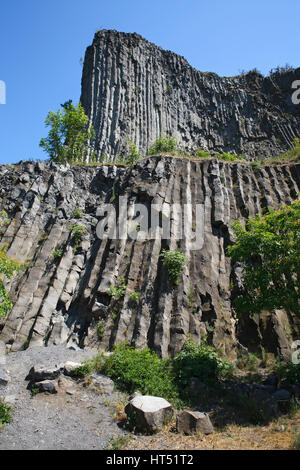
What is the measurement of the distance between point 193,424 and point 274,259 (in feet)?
19.8

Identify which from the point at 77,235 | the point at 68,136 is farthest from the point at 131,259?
the point at 68,136

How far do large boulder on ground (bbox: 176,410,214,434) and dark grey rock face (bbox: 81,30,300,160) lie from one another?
26.7m

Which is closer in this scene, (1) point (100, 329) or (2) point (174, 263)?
(1) point (100, 329)

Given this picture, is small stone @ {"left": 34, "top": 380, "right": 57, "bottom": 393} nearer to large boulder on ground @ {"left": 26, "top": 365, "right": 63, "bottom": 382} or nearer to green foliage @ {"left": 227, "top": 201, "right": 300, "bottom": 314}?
large boulder on ground @ {"left": 26, "top": 365, "right": 63, "bottom": 382}

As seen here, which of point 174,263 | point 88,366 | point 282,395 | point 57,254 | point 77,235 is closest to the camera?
point 282,395

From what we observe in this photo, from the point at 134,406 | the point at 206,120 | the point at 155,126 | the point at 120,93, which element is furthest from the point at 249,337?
the point at 206,120

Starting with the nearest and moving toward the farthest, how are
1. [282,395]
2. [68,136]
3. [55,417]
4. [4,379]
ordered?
[55,417] → [282,395] → [4,379] → [68,136]

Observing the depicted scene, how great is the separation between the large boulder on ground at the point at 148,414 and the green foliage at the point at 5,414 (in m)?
3.04

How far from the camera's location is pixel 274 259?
1163 cm

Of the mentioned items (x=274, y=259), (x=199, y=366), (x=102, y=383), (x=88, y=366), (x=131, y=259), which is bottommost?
(x=102, y=383)

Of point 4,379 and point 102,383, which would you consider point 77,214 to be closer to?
point 4,379

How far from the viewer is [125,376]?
10.6 meters

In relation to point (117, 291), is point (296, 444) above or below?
below
